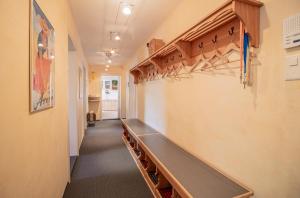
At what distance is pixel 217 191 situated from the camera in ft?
4.21

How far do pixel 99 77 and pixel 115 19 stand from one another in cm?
534

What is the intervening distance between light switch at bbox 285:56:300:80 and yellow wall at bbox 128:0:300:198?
3 cm

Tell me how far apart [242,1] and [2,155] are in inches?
66.4

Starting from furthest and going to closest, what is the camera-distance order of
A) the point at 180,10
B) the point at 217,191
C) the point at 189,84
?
the point at 180,10, the point at 189,84, the point at 217,191

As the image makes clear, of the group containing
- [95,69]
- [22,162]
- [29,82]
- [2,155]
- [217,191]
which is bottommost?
[217,191]

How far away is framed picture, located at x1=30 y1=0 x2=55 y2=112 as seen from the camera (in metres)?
1.13

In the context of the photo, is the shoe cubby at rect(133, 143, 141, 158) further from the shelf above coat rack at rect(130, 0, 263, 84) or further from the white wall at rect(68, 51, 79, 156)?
the shelf above coat rack at rect(130, 0, 263, 84)

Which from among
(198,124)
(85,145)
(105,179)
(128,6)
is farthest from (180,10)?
(85,145)

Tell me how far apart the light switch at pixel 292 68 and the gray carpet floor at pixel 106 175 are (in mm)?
2044

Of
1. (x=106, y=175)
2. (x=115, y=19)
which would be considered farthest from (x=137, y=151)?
(x=115, y=19)

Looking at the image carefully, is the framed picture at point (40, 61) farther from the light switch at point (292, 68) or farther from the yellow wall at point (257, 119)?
the light switch at point (292, 68)

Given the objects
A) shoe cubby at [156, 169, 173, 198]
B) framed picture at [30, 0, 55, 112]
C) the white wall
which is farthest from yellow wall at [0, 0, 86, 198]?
the white wall

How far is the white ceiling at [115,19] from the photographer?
8.16 feet

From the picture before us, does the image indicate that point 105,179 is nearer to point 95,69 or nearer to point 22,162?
point 22,162
